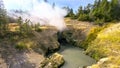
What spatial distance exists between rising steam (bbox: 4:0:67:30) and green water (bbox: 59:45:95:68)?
18474mm

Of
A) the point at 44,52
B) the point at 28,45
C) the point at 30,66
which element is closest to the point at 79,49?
the point at 44,52

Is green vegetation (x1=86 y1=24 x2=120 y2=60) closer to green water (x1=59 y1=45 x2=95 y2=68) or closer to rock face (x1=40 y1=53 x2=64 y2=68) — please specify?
green water (x1=59 y1=45 x2=95 y2=68)

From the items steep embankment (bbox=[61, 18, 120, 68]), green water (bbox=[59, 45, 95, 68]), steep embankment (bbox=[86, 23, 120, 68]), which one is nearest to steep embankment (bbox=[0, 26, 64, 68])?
green water (bbox=[59, 45, 95, 68])

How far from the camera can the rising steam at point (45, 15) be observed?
125287 millimetres

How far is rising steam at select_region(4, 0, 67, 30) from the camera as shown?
125 m

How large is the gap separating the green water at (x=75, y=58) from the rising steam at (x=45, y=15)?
60.6ft

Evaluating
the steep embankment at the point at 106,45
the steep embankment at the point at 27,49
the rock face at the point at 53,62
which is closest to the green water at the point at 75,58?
the rock face at the point at 53,62

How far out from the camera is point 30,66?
76.8m

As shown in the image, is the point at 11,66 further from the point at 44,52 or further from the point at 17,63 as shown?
the point at 44,52

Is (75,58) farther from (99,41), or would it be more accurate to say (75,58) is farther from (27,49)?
(27,49)

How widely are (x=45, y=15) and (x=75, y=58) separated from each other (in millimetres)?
56021

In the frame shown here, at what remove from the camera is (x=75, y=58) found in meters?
91.9

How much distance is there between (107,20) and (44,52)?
44.4 metres

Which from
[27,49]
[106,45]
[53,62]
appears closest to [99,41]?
[106,45]
